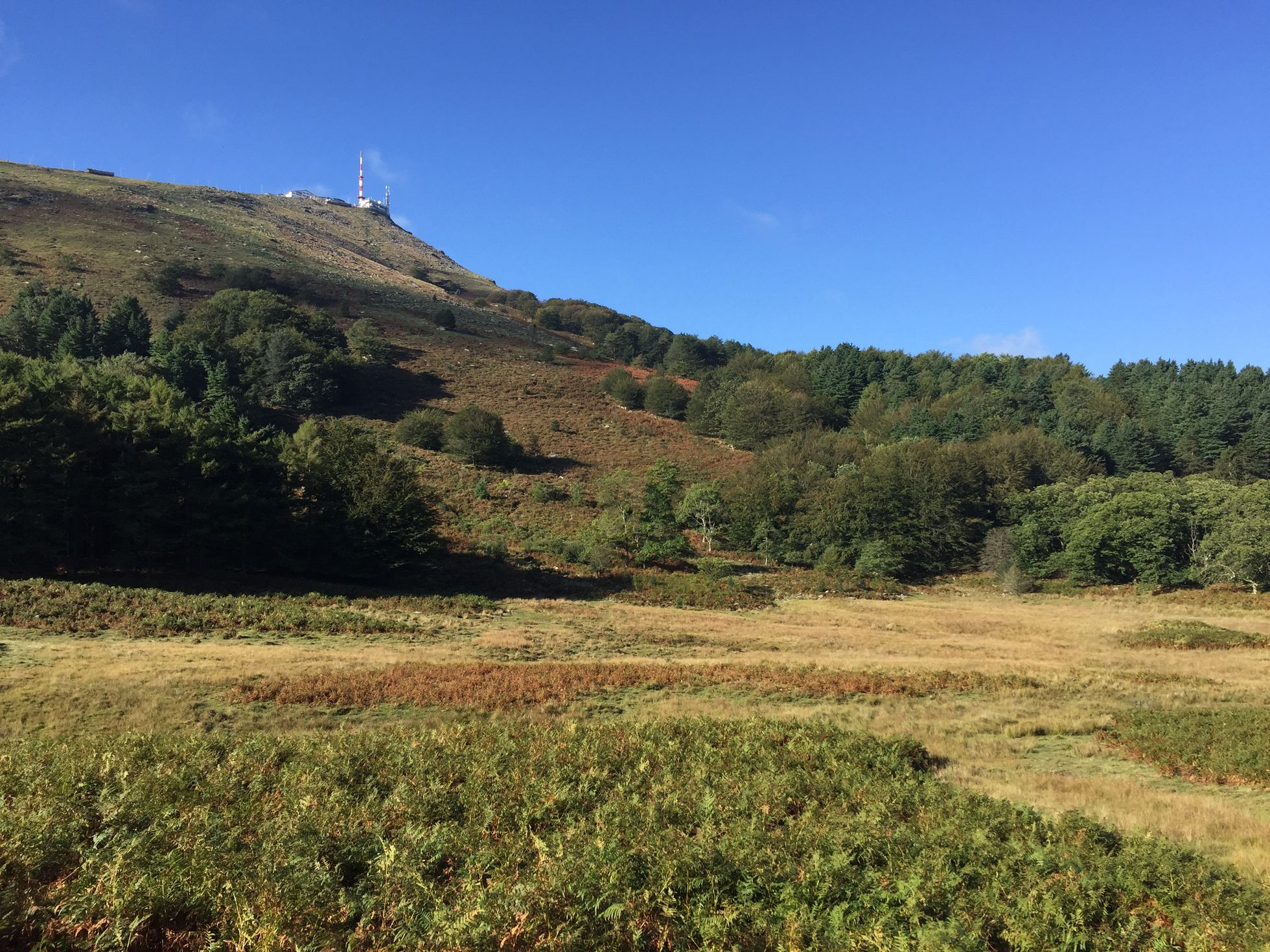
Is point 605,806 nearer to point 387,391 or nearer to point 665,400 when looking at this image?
point 387,391

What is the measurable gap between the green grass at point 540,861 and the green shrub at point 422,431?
56.0m

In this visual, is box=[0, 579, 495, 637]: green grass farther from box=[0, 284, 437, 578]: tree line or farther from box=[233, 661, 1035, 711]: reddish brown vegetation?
box=[233, 661, 1035, 711]: reddish brown vegetation

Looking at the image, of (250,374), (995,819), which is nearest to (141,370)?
(250,374)

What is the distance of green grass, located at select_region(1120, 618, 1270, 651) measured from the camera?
95.8 feet

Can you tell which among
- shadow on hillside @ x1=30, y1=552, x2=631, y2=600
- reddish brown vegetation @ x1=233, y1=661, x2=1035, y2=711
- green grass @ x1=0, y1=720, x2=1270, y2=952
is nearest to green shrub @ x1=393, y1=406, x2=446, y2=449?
shadow on hillside @ x1=30, y1=552, x2=631, y2=600

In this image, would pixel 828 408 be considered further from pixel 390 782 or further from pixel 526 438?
pixel 390 782

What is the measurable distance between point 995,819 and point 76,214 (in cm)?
13503

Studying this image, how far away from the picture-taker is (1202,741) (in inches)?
503

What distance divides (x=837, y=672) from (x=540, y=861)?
16.9m

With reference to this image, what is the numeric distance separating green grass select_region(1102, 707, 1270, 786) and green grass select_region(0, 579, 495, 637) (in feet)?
72.6

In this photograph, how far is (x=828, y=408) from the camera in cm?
8994

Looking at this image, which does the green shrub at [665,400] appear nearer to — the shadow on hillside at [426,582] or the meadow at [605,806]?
the shadow on hillside at [426,582]

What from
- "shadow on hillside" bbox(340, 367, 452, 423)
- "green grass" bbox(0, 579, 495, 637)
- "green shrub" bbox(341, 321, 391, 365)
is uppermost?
"green shrub" bbox(341, 321, 391, 365)

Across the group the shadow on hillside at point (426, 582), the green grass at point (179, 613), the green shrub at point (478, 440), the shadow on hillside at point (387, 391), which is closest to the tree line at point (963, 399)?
the shadow on hillside at point (387, 391)
